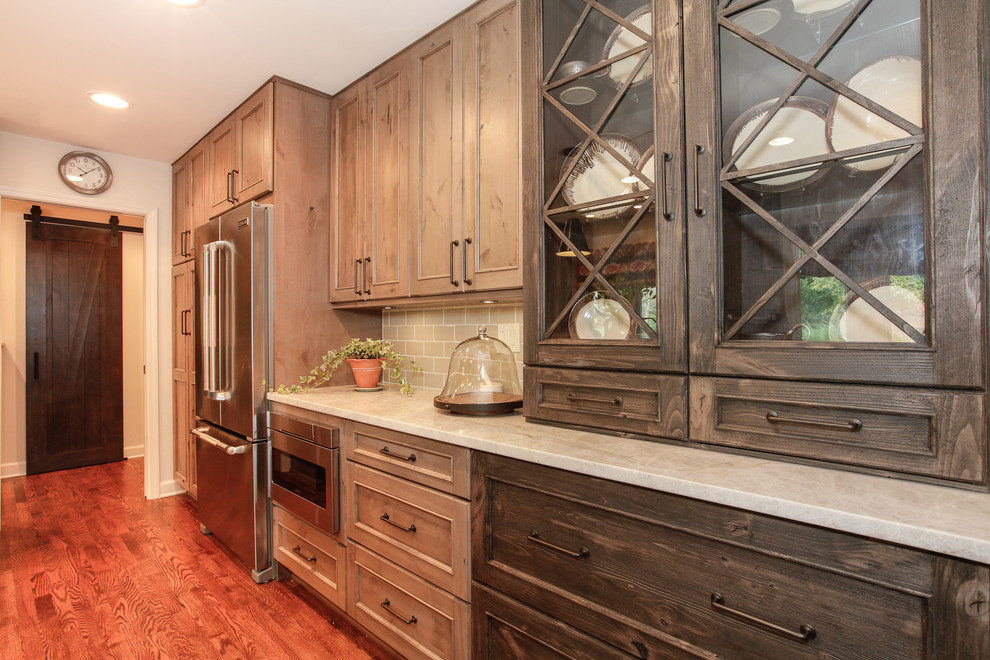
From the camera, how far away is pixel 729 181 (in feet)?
4.02

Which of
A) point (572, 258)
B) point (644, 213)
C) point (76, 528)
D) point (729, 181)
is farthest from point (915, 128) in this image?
point (76, 528)

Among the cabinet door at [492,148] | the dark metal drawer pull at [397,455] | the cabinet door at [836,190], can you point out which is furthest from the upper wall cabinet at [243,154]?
the cabinet door at [836,190]

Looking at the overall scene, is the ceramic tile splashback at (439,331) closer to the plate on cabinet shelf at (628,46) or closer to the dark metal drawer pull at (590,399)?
the dark metal drawer pull at (590,399)

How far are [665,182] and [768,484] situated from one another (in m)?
0.75

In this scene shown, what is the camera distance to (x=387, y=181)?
2471 mm

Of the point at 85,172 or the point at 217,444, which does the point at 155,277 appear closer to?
the point at 85,172

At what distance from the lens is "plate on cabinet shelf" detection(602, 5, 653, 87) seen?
1.40 metres

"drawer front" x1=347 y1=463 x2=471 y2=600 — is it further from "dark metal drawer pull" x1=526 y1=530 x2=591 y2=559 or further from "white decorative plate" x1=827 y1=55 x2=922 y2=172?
"white decorative plate" x1=827 y1=55 x2=922 y2=172

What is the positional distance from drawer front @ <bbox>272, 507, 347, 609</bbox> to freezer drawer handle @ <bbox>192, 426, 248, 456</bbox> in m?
0.35

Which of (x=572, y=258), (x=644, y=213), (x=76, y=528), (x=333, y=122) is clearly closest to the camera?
(x=644, y=213)

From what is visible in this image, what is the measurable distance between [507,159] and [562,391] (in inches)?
35.1

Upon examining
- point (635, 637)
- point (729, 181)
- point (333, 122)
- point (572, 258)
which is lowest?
point (635, 637)

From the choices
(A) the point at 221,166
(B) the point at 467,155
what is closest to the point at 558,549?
(B) the point at 467,155

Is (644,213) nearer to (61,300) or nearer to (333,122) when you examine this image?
(333,122)
